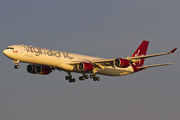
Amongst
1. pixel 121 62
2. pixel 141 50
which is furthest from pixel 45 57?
pixel 141 50

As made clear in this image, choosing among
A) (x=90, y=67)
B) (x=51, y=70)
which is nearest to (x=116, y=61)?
(x=90, y=67)

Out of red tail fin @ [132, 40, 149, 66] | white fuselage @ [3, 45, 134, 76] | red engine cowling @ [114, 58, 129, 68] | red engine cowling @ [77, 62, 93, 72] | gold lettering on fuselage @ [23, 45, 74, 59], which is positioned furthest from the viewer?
red tail fin @ [132, 40, 149, 66]

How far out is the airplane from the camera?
62562 millimetres

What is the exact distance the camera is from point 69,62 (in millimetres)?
67500

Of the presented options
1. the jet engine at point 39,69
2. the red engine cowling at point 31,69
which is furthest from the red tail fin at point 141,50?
the red engine cowling at point 31,69

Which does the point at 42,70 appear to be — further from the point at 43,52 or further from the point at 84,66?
the point at 84,66

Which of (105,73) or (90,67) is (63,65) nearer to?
(90,67)

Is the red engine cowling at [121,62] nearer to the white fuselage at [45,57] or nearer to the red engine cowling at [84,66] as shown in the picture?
the red engine cowling at [84,66]

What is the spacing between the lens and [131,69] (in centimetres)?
7669

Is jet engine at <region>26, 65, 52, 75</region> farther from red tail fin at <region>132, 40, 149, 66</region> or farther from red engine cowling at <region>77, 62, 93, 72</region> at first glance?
red tail fin at <region>132, 40, 149, 66</region>

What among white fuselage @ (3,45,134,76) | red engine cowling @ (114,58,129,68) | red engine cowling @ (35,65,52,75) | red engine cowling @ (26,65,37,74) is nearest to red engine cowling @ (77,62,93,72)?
white fuselage @ (3,45,134,76)

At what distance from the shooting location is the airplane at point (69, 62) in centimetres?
6256

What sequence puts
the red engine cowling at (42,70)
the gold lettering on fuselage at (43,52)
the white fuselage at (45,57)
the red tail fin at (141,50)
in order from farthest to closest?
the red tail fin at (141,50)
the red engine cowling at (42,70)
the gold lettering on fuselage at (43,52)
the white fuselage at (45,57)

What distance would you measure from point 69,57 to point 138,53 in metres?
18.6
